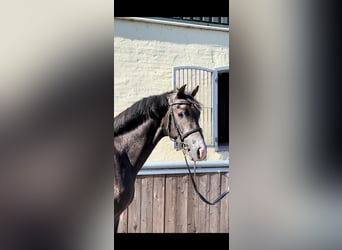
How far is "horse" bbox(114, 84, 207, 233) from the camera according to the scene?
9.05 ft

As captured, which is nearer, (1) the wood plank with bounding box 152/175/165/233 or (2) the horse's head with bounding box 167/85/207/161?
(2) the horse's head with bounding box 167/85/207/161

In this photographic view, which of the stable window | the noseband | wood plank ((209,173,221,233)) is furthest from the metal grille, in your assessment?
wood plank ((209,173,221,233))

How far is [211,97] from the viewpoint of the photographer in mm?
2990

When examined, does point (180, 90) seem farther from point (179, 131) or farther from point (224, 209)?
point (224, 209)

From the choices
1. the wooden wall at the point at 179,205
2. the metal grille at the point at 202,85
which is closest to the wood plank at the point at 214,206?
the wooden wall at the point at 179,205

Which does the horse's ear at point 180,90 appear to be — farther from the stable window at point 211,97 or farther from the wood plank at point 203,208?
the wood plank at point 203,208

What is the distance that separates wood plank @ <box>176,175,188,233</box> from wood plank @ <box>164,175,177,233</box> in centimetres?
3

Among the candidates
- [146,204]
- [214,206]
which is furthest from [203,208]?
[146,204]

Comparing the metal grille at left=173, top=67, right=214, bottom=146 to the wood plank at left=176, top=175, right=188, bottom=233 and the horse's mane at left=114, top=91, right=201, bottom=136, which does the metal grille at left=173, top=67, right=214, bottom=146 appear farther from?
the wood plank at left=176, top=175, right=188, bottom=233
